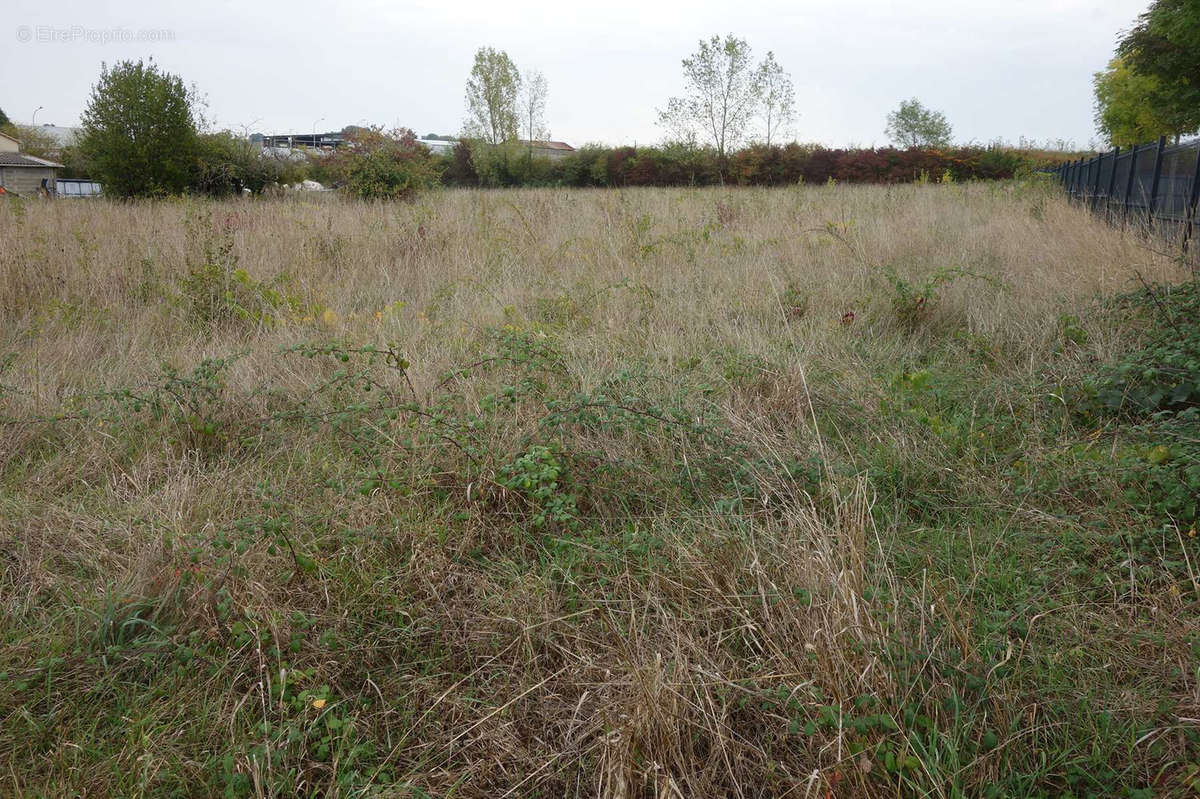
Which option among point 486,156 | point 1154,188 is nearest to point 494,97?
point 486,156

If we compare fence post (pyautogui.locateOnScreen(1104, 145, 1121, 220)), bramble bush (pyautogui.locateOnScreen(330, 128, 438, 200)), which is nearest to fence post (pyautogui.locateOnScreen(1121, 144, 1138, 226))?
fence post (pyautogui.locateOnScreen(1104, 145, 1121, 220))

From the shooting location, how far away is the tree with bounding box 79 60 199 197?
13.8m

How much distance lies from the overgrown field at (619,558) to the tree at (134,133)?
10940 millimetres

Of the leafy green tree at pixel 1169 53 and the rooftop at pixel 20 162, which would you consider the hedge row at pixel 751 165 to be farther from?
the rooftop at pixel 20 162

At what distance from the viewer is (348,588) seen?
7.28ft

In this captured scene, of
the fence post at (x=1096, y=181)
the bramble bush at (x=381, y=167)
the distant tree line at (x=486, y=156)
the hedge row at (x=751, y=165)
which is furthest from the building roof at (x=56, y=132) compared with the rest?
the fence post at (x=1096, y=181)

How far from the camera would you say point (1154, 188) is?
8266 mm

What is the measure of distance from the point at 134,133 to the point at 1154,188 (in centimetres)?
1668

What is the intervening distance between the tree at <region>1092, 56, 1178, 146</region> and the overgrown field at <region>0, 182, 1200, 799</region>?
34.0 metres

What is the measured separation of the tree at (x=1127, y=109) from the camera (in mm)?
30977

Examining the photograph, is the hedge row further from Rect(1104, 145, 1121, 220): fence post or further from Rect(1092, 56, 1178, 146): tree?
Rect(1104, 145, 1121, 220): fence post

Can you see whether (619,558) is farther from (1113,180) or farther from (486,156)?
(486,156)

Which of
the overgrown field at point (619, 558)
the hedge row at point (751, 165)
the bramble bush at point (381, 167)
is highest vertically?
the hedge row at point (751, 165)

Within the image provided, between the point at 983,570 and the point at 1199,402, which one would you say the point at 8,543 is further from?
the point at 1199,402
